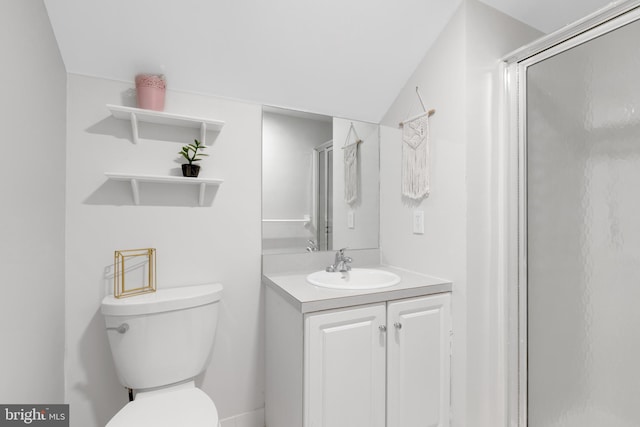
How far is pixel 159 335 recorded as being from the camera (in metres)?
1.31

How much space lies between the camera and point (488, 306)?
149cm

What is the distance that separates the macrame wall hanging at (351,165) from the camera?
6.51 ft

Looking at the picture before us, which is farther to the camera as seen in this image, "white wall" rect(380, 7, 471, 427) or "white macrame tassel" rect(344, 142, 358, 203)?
"white macrame tassel" rect(344, 142, 358, 203)

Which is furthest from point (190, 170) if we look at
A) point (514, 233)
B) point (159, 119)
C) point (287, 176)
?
point (514, 233)

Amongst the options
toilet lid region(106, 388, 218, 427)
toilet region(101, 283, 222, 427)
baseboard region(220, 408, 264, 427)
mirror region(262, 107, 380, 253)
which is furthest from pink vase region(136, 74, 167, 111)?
baseboard region(220, 408, 264, 427)

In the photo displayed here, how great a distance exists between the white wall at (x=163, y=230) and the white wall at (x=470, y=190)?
99 cm

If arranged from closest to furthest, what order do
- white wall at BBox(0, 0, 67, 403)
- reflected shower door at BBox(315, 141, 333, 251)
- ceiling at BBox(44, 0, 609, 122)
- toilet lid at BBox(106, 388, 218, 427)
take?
1. white wall at BBox(0, 0, 67, 403)
2. toilet lid at BBox(106, 388, 218, 427)
3. ceiling at BBox(44, 0, 609, 122)
4. reflected shower door at BBox(315, 141, 333, 251)

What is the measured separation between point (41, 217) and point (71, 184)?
391 mm

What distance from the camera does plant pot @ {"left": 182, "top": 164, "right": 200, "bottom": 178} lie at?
58.9 inches

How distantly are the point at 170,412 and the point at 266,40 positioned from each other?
1.64 m

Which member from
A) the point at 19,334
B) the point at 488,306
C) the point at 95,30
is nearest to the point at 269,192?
the point at 95,30

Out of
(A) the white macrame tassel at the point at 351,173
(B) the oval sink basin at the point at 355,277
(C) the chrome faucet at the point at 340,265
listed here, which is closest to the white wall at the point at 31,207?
(B) the oval sink basin at the point at 355,277

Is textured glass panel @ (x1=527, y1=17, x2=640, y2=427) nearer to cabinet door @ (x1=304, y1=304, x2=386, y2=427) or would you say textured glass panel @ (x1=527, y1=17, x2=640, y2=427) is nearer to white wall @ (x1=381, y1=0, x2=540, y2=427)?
white wall @ (x1=381, y1=0, x2=540, y2=427)

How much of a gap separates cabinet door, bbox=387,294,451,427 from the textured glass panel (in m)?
0.39
